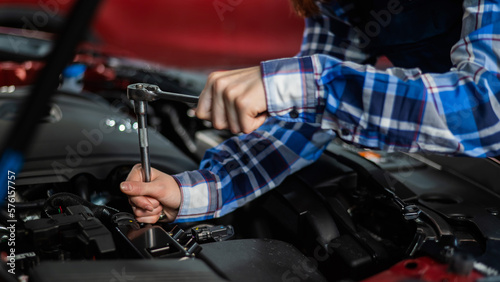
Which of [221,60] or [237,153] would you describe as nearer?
[237,153]

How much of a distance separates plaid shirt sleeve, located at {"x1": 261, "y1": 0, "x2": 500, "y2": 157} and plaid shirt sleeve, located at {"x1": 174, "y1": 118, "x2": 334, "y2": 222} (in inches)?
10.9

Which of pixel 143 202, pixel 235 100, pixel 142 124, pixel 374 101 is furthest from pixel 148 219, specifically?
pixel 374 101

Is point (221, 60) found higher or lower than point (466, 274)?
higher

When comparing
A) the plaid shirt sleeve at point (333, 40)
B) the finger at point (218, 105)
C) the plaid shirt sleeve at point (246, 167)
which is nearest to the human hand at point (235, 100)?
the finger at point (218, 105)

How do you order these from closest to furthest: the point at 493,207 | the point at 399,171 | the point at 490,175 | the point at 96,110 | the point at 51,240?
the point at 51,240 → the point at 493,207 → the point at 490,175 → the point at 399,171 → the point at 96,110

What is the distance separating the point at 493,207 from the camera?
915 mm

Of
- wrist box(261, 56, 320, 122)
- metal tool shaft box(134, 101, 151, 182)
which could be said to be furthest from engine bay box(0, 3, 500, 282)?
wrist box(261, 56, 320, 122)

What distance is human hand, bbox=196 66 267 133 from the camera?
71 cm

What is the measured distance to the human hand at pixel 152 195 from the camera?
2.72 ft

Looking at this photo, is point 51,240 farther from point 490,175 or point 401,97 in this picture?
point 490,175

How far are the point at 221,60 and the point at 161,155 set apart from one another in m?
2.39

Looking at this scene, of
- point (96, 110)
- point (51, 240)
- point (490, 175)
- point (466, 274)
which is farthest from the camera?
point (96, 110)

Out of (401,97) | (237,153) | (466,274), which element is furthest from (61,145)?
(466,274)

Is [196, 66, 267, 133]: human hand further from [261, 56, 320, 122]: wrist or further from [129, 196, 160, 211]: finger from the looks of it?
[129, 196, 160, 211]: finger
